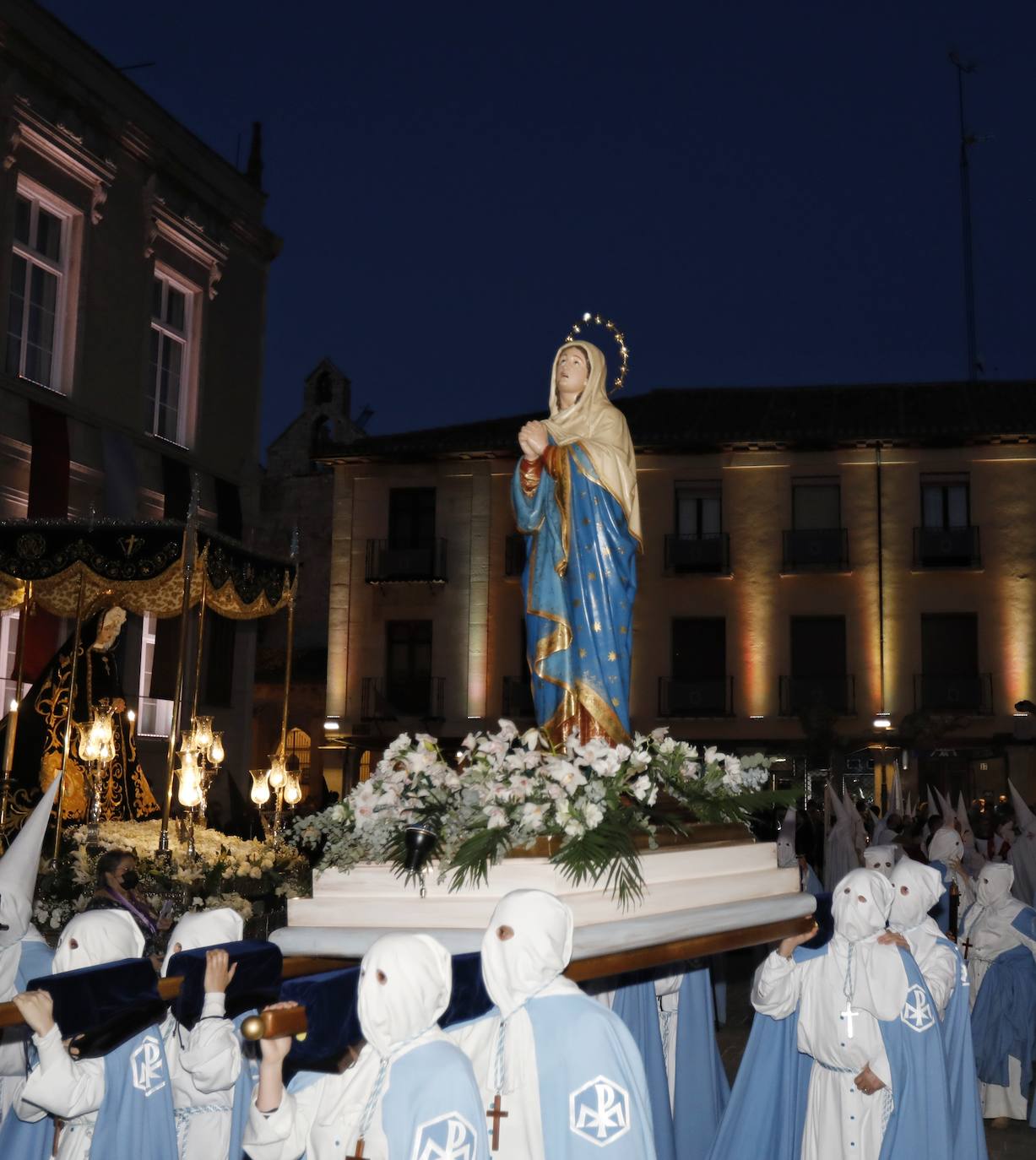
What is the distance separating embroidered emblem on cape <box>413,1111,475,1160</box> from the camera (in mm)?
3428

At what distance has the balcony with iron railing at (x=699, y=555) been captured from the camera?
2969cm

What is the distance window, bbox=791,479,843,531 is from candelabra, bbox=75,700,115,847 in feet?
63.2

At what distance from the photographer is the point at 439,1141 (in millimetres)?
3430

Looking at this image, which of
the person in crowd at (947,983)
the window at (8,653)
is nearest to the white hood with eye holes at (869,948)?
the person in crowd at (947,983)

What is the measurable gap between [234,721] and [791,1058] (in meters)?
15.4

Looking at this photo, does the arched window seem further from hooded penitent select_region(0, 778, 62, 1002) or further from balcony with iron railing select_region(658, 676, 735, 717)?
hooded penitent select_region(0, 778, 62, 1002)

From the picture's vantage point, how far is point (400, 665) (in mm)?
30719

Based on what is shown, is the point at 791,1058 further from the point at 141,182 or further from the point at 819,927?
the point at 141,182

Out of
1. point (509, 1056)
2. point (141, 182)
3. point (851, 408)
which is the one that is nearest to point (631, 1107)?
point (509, 1056)

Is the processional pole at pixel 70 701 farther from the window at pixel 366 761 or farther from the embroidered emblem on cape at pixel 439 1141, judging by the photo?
the window at pixel 366 761

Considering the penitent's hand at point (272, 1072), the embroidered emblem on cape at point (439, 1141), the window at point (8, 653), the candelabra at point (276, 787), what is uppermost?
the window at point (8, 653)

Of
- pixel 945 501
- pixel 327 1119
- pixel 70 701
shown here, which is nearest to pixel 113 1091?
pixel 327 1119

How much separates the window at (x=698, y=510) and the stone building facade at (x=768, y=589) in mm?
34

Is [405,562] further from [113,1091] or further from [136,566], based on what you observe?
[113,1091]
